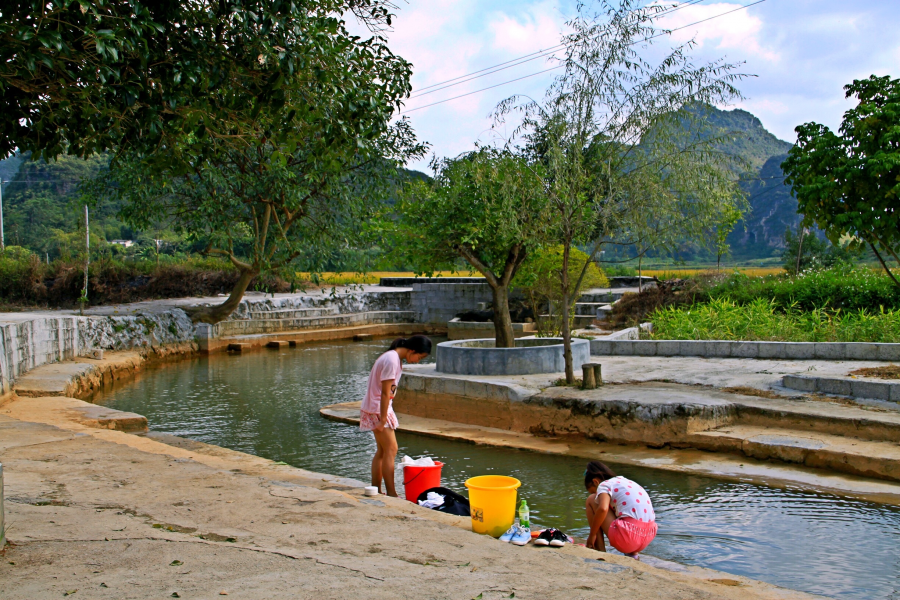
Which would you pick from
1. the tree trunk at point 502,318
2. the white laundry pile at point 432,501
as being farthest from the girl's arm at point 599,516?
the tree trunk at point 502,318

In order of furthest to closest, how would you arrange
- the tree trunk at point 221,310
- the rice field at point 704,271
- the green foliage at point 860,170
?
the rice field at point 704,271 → the tree trunk at point 221,310 → the green foliage at point 860,170

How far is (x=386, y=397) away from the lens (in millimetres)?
6039

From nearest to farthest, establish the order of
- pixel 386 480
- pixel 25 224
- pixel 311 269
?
pixel 386 480
pixel 311 269
pixel 25 224

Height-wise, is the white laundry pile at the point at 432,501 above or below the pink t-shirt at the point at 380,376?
below

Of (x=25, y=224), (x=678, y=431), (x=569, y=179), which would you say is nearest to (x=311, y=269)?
(x=569, y=179)

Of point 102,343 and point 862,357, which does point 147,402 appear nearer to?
point 102,343

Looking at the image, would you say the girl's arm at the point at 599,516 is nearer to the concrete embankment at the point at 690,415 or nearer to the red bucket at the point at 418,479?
the red bucket at the point at 418,479

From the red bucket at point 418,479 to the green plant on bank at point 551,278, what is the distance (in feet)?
34.9

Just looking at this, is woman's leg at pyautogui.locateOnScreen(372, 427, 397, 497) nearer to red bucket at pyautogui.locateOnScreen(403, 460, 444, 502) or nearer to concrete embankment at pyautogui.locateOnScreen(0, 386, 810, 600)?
red bucket at pyautogui.locateOnScreen(403, 460, 444, 502)

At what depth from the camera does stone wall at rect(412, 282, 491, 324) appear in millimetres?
30000

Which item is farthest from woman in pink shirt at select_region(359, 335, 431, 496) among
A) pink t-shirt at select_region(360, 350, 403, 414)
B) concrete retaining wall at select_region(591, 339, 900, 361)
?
concrete retaining wall at select_region(591, 339, 900, 361)

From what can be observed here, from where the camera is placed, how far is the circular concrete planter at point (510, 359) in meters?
11.7

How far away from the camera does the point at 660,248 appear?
9.98m

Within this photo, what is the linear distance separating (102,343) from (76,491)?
16.1 meters
